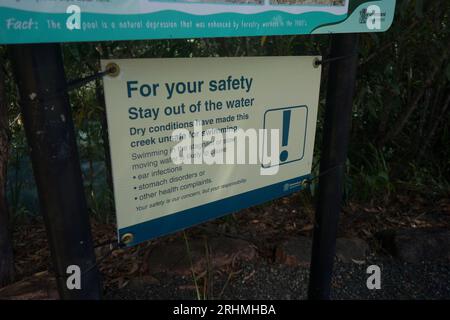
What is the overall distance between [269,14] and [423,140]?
3394 mm

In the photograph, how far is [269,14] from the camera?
47.5 inches

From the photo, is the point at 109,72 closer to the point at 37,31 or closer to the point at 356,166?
the point at 37,31

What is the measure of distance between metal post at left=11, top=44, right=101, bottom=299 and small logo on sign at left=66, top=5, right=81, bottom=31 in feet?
0.48

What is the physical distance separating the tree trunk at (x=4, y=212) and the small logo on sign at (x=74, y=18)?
4.70 ft

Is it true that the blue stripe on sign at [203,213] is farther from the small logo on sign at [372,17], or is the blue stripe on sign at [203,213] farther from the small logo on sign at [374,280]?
the small logo on sign at [374,280]

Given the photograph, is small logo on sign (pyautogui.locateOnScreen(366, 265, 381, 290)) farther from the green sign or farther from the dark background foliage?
the green sign

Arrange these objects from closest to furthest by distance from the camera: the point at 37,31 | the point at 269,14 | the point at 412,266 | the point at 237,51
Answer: the point at 37,31 < the point at 269,14 < the point at 412,266 < the point at 237,51

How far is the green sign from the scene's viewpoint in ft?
2.72

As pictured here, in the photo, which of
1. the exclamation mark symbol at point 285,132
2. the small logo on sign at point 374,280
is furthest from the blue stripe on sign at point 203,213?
the small logo on sign at point 374,280

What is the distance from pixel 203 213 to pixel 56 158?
0.60 metres

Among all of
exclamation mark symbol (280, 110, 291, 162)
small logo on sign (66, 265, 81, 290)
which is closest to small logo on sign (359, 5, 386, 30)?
exclamation mark symbol (280, 110, 291, 162)

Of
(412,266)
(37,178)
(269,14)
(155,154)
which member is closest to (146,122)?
(155,154)

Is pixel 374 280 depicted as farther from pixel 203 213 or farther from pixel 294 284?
pixel 203 213

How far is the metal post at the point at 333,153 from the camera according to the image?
5.31 ft
